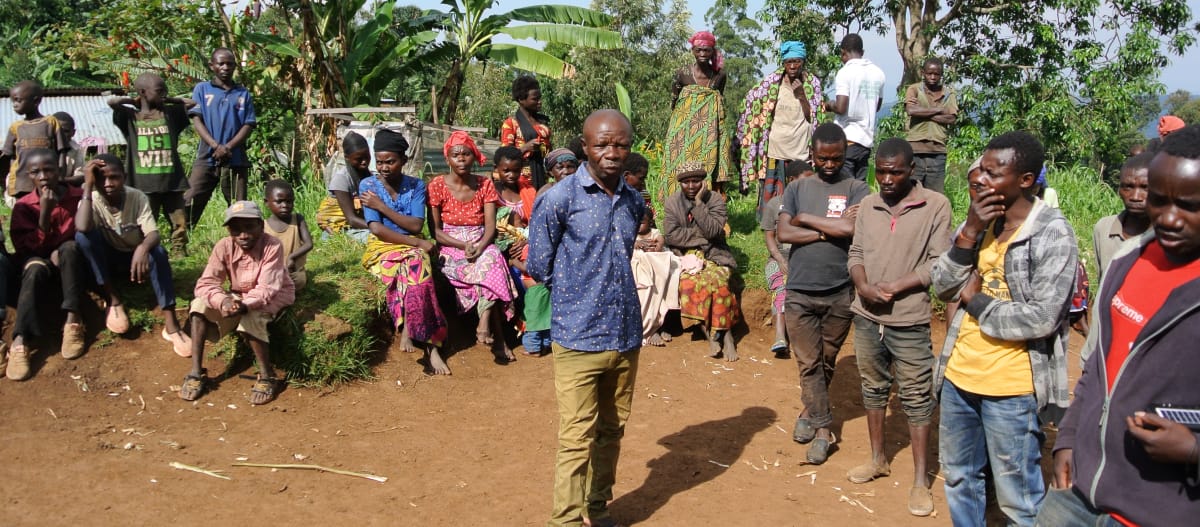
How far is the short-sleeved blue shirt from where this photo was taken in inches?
259

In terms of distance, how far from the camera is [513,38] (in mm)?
13352

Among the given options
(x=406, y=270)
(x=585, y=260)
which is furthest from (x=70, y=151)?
(x=585, y=260)

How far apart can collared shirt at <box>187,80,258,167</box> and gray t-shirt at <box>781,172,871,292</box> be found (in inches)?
196

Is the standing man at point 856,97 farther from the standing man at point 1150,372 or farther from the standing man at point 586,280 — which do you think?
the standing man at point 1150,372

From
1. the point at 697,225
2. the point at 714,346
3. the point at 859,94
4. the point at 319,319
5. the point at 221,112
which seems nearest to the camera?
the point at 319,319

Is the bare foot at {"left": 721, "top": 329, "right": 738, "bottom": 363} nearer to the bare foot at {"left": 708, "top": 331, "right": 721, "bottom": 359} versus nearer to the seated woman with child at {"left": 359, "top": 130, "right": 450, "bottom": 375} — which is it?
the bare foot at {"left": 708, "top": 331, "right": 721, "bottom": 359}

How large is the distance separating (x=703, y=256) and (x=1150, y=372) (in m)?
5.39

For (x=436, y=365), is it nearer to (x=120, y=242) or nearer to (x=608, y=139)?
(x=120, y=242)

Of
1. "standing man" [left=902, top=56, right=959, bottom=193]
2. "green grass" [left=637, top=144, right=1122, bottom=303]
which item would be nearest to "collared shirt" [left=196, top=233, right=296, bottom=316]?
"green grass" [left=637, top=144, right=1122, bottom=303]

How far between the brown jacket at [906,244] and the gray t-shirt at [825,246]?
1.80 ft

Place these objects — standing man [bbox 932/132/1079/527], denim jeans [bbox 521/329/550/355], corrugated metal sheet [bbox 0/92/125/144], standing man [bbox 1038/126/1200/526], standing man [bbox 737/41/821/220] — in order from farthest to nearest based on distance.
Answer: corrugated metal sheet [bbox 0/92/125/144]
standing man [bbox 737/41/821/220]
denim jeans [bbox 521/329/550/355]
standing man [bbox 932/132/1079/527]
standing man [bbox 1038/126/1200/526]

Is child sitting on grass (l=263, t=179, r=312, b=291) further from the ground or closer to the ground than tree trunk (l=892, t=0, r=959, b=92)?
closer to the ground

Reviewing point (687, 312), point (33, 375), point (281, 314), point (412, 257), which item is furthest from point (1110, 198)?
point (33, 375)

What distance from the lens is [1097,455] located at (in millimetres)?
2293
